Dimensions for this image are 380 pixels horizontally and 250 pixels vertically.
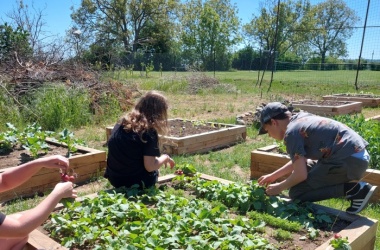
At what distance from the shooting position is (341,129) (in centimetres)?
348

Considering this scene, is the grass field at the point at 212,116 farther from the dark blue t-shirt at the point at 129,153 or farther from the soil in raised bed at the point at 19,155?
the dark blue t-shirt at the point at 129,153

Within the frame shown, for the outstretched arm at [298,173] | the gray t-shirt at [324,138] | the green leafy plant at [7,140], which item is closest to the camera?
the outstretched arm at [298,173]

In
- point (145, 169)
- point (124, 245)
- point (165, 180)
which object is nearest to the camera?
point (124, 245)

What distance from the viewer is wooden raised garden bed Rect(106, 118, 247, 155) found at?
640cm

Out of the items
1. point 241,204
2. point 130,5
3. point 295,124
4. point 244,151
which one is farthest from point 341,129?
point 130,5

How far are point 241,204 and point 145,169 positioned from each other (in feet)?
3.42

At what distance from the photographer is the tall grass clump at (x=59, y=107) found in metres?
8.20

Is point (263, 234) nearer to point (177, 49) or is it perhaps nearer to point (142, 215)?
point (142, 215)

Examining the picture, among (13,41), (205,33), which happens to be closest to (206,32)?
(205,33)

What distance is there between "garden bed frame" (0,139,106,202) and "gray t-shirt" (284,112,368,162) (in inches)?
112

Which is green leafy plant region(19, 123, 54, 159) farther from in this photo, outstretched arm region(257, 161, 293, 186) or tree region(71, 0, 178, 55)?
tree region(71, 0, 178, 55)

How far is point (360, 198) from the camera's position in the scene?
3.37 meters

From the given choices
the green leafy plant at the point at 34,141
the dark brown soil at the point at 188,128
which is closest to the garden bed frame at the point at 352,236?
the green leafy plant at the point at 34,141

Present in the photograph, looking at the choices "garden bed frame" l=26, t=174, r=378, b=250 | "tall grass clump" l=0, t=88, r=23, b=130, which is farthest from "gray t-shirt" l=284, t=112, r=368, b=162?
"tall grass clump" l=0, t=88, r=23, b=130
